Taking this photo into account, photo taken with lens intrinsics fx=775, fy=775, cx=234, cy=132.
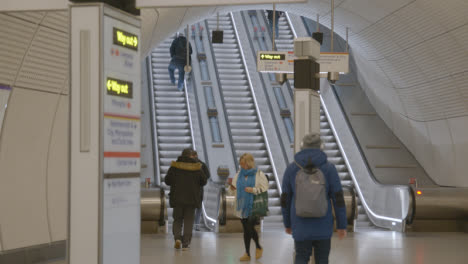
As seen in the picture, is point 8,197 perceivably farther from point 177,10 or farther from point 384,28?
point 384,28

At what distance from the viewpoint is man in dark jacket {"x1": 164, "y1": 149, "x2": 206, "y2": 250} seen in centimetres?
1167

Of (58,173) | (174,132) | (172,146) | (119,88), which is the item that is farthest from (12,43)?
(174,132)

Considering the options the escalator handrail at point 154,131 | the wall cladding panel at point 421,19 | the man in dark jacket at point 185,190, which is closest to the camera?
the man in dark jacket at point 185,190

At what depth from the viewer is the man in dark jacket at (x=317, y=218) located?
246 inches

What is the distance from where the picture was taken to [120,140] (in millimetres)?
5375

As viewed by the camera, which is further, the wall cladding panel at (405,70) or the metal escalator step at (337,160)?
the metal escalator step at (337,160)

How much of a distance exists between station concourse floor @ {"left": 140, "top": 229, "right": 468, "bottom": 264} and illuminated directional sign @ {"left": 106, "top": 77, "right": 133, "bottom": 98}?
4651mm

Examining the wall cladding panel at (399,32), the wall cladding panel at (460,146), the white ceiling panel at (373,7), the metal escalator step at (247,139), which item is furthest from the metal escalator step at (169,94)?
the wall cladding panel at (460,146)

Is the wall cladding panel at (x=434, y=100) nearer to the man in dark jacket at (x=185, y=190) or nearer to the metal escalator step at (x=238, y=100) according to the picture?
the metal escalator step at (x=238, y=100)

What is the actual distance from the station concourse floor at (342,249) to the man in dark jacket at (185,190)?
1.06 feet

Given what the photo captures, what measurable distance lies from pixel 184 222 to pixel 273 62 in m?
5.65

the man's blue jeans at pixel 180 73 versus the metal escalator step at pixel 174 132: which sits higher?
the man's blue jeans at pixel 180 73

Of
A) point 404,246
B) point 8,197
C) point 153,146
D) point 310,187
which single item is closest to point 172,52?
point 153,146

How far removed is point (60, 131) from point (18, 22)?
2.02 metres
